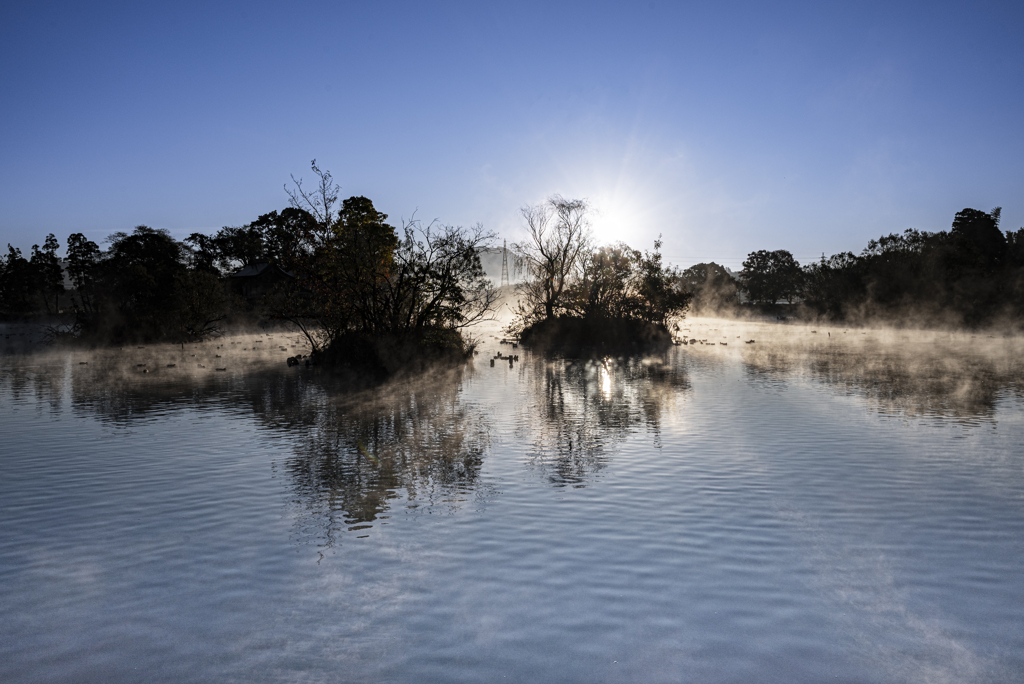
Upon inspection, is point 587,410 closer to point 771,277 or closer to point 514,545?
point 514,545

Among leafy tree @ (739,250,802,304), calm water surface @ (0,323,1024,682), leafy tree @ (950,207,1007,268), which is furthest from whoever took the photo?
leafy tree @ (739,250,802,304)

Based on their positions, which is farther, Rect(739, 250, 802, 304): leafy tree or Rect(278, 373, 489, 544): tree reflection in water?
Rect(739, 250, 802, 304): leafy tree

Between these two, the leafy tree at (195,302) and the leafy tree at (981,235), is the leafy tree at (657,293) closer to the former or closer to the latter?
the leafy tree at (195,302)

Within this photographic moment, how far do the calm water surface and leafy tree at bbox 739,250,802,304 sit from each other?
366 feet

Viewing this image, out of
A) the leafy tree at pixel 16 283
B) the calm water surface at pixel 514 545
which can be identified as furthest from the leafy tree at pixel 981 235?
the leafy tree at pixel 16 283

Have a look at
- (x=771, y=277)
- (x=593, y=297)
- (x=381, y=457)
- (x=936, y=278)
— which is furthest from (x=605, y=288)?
(x=771, y=277)

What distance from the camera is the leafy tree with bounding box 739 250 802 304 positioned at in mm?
122562

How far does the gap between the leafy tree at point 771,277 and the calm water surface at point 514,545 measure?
11158 cm

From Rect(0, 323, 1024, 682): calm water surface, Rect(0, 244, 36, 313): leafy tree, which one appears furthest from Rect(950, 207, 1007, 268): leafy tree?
Rect(0, 244, 36, 313): leafy tree

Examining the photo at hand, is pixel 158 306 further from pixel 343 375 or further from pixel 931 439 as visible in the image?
pixel 931 439

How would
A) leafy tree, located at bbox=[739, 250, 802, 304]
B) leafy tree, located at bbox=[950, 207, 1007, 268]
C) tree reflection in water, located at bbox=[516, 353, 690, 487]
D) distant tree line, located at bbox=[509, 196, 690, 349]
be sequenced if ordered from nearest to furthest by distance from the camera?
tree reflection in water, located at bbox=[516, 353, 690, 487] → distant tree line, located at bbox=[509, 196, 690, 349] → leafy tree, located at bbox=[950, 207, 1007, 268] → leafy tree, located at bbox=[739, 250, 802, 304]

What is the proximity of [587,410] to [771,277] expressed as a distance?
381ft

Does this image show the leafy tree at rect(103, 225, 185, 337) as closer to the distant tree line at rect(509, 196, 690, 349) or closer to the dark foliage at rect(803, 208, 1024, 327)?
the distant tree line at rect(509, 196, 690, 349)

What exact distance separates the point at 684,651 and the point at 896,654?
1.60 m
